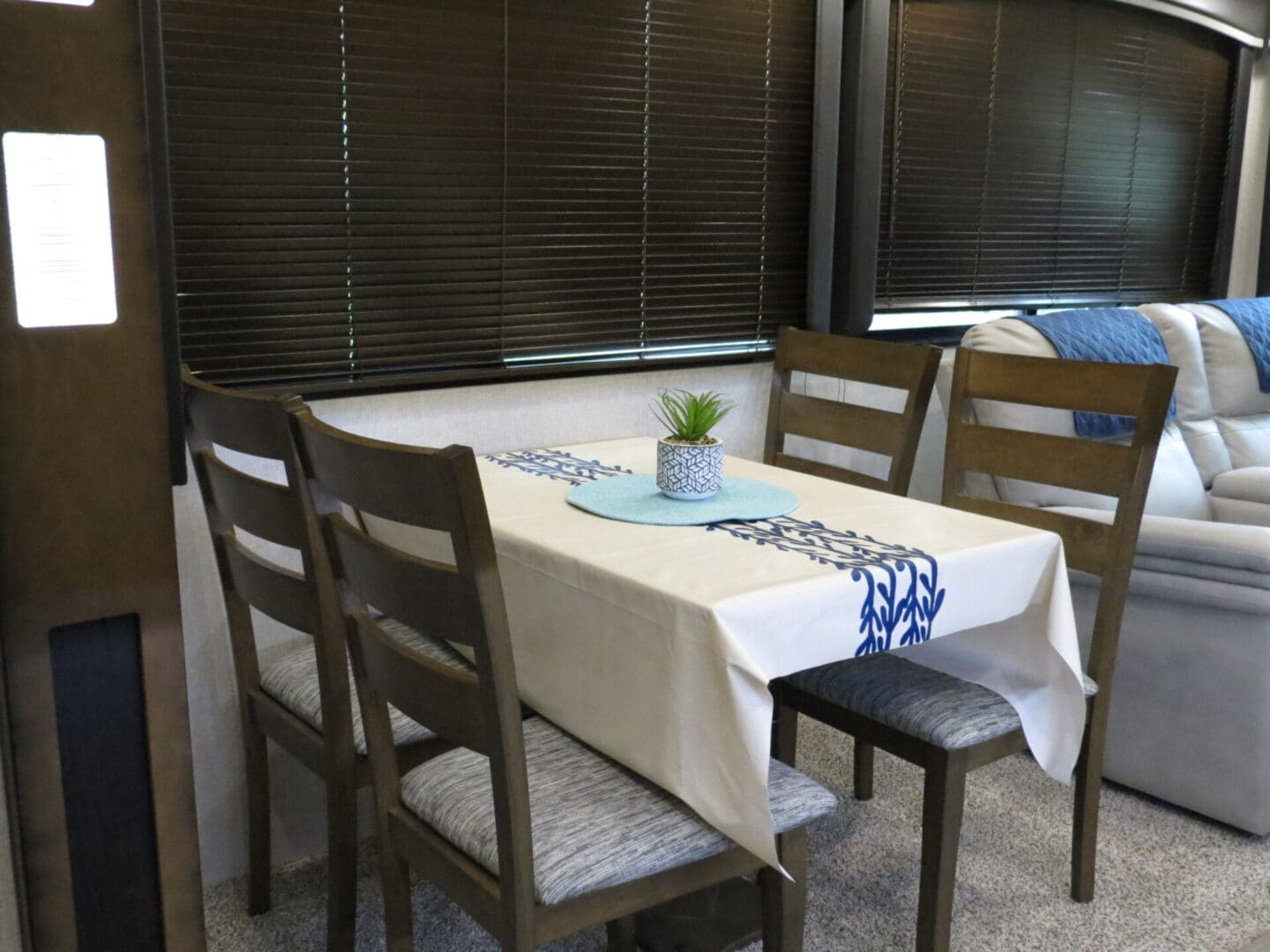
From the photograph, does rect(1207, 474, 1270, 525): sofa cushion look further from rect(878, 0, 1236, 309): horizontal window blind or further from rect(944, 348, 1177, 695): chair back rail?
rect(944, 348, 1177, 695): chair back rail

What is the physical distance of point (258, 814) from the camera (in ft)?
6.85

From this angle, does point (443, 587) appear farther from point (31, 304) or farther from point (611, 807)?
point (31, 304)

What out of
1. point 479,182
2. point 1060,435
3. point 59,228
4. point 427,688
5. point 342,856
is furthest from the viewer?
point 1060,435

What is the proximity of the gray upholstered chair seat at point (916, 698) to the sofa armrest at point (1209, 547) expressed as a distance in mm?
448

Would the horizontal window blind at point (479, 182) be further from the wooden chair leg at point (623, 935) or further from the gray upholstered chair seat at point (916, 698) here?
the wooden chair leg at point (623, 935)

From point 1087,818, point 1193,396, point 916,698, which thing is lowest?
point 1087,818

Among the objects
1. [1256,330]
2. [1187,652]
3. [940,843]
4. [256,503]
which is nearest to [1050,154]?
[1256,330]

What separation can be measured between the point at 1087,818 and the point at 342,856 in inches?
51.1

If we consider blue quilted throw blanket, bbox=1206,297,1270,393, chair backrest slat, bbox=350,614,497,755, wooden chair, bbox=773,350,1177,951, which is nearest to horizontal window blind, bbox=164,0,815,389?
wooden chair, bbox=773,350,1177,951

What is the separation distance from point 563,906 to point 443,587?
0.41 m

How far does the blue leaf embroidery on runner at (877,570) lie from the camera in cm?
160

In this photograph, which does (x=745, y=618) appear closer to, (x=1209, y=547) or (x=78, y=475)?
(x=78, y=475)

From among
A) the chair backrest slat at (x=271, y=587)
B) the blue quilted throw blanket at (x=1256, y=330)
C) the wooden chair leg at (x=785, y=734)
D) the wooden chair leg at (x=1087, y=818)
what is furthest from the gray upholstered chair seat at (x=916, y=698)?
the blue quilted throw blanket at (x=1256, y=330)

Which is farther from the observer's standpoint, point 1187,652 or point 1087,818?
point 1187,652
